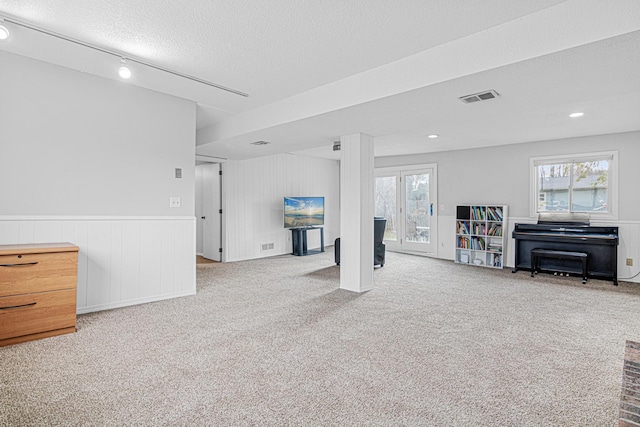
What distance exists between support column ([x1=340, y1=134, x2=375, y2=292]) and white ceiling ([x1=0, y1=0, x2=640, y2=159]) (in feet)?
1.48

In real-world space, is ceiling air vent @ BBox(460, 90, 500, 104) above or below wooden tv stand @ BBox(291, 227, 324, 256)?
above

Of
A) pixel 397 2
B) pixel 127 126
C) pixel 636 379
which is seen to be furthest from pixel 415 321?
pixel 127 126

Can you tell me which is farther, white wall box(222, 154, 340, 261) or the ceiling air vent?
white wall box(222, 154, 340, 261)

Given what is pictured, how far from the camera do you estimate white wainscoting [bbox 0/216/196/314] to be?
3274 millimetres

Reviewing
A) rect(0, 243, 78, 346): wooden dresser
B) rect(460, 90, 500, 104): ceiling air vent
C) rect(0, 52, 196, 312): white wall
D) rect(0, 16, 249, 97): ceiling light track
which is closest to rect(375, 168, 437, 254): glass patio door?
rect(460, 90, 500, 104): ceiling air vent

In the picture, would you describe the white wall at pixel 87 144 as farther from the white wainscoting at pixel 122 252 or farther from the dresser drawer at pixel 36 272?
the dresser drawer at pixel 36 272

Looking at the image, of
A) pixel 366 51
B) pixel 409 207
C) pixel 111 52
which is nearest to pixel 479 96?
pixel 366 51

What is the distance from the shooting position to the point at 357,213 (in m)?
4.46

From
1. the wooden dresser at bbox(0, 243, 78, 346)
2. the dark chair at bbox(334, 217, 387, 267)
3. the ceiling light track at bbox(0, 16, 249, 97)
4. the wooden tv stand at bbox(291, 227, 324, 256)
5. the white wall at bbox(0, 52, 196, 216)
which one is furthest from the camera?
the wooden tv stand at bbox(291, 227, 324, 256)

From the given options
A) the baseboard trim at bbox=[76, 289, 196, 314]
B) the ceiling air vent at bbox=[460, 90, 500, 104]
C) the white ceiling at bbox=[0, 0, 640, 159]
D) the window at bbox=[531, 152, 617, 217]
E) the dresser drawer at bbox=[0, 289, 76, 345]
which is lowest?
the baseboard trim at bbox=[76, 289, 196, 314]

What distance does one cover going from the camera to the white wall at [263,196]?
6.99 meters

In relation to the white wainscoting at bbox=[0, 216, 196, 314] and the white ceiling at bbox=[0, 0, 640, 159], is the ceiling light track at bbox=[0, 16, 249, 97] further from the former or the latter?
the white wainscoting at bbox=[0, 216, 196, 314]

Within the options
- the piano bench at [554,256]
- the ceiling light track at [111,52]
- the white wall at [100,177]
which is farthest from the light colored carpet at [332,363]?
the ceiling light track at [111,52]

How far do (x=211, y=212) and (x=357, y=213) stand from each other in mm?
3915
